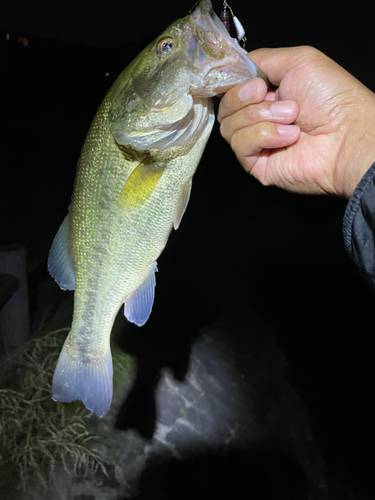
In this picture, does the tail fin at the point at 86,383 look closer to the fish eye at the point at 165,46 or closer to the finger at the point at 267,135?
the finger at the point at 267,135

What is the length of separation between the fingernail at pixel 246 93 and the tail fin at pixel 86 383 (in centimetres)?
98

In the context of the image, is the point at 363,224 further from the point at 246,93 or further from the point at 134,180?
the point at 134,180

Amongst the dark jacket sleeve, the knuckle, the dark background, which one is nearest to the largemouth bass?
the knuckle

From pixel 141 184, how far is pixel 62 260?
43 cm

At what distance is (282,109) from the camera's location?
902mm

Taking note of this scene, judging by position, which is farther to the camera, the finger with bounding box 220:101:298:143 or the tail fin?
the tail fin

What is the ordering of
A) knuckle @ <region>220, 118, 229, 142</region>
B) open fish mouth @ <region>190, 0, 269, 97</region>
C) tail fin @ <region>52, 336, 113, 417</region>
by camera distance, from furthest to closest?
tail fin @ <region>52, 336, 113, 417</region> → knuckle @ <region>220, 118, 229, 142</region> → open fish mouth @ <region>190, 0, 269, 97</region>

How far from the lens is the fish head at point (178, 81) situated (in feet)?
2.54

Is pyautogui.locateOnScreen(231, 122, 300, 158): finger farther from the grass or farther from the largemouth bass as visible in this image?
the grass

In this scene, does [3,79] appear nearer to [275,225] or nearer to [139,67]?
[139,67]

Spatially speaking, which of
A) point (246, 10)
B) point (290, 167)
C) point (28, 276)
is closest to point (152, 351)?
point (28, 276)

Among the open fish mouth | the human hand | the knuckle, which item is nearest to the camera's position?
the open fish mouth

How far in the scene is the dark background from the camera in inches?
96.3

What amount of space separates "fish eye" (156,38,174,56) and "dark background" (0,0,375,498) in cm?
182
